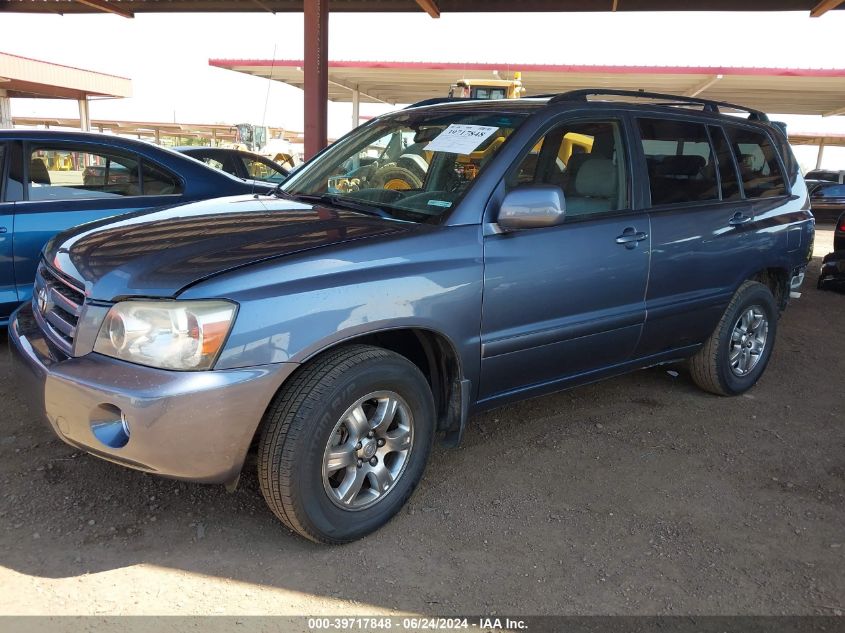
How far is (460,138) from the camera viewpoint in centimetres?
327

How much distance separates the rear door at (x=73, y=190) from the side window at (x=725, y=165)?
3.80 m

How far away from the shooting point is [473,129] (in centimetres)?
332

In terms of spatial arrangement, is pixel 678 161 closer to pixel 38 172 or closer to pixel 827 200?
pixel 38 172

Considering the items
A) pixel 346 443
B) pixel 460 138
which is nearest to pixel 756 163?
pixel 460 138

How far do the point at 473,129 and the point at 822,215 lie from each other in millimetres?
18739

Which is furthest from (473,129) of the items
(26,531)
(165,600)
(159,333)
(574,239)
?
(26,531)

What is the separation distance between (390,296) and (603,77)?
69.1ft

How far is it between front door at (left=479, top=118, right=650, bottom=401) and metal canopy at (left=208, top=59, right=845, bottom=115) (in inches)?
698

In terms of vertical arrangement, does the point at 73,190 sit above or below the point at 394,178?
below

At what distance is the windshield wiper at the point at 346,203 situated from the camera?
10.2 ft

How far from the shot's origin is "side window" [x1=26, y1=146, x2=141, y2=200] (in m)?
4.88

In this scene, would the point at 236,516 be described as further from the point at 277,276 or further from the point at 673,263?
the point at 673,263

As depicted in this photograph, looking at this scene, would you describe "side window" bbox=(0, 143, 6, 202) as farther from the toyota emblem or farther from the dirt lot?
the toyota emblem

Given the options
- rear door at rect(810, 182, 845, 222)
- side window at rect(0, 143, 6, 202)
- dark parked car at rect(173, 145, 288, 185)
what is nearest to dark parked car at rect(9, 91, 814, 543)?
side window at rect(0, 143, 6, 202)
